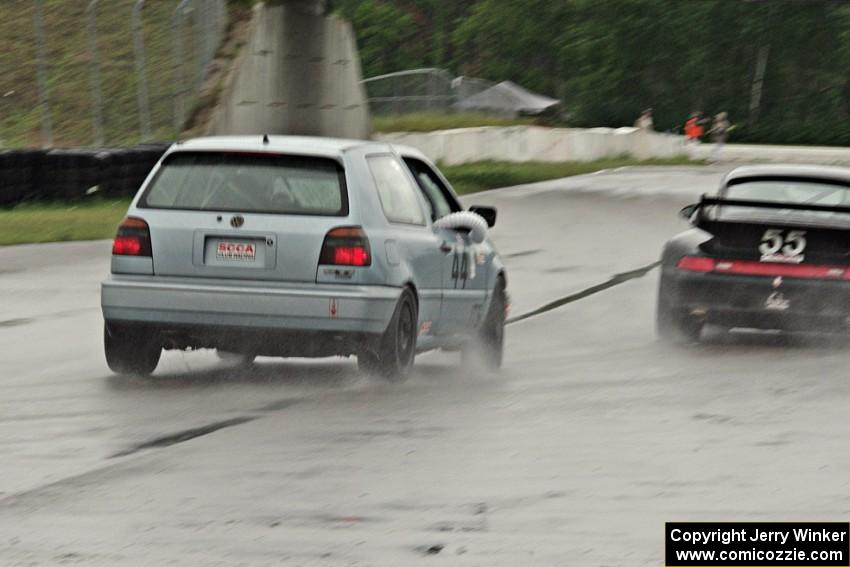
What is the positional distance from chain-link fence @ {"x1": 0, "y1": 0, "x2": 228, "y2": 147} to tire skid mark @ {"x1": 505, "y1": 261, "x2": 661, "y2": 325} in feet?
47.9

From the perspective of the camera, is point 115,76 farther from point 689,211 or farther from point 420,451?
point 420,451

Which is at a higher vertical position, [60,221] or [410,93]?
[410,93]

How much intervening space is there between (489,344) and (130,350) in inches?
106

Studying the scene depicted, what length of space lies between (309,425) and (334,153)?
2.09 metres

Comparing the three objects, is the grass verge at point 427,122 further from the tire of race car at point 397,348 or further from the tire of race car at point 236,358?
the tire of race car at point 397,348

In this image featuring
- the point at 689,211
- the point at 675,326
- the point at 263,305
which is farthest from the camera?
the point at 689,211

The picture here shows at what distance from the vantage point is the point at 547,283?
801 inches

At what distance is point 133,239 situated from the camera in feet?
38.4

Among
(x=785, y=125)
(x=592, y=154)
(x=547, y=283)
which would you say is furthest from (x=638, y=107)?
(x=547, y=283)

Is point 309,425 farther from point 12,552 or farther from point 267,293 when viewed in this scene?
point 12,552

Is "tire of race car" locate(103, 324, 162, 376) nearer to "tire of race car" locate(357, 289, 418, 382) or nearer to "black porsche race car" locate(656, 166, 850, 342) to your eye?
"tire of race car" locate(357, 289, 418, 382)

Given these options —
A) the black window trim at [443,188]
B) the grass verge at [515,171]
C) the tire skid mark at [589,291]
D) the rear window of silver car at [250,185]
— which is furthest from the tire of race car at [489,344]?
the grass verge at [515,171]

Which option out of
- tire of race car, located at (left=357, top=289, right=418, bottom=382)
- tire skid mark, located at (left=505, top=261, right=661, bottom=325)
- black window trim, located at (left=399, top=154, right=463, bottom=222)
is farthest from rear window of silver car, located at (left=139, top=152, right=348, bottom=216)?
tire skid mark, located at (left=505, top=261, right=661, bottom=325)

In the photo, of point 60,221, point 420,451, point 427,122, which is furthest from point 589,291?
point 427,122
